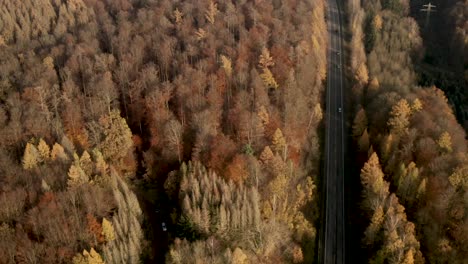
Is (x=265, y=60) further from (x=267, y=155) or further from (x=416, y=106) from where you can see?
(x=416, y=106)

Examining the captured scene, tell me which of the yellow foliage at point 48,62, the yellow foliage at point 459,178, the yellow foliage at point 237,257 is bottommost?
the yellow foliage at point 237,257

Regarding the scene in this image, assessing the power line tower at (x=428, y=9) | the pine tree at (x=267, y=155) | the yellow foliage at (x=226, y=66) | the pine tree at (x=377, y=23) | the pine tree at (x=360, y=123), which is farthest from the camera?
the power line tower at (x=428, y=9)

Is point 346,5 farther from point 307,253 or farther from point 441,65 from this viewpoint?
point 307,253

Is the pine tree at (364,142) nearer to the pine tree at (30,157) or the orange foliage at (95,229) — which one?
the orange foliage at (95,229)

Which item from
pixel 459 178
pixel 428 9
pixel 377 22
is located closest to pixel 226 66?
pixel 459 178

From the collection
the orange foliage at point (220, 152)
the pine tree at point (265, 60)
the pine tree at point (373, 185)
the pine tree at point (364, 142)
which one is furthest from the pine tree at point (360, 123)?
the orange foliage at point (220, 152)

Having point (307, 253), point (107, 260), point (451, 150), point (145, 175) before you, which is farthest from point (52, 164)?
point (451, 150)
